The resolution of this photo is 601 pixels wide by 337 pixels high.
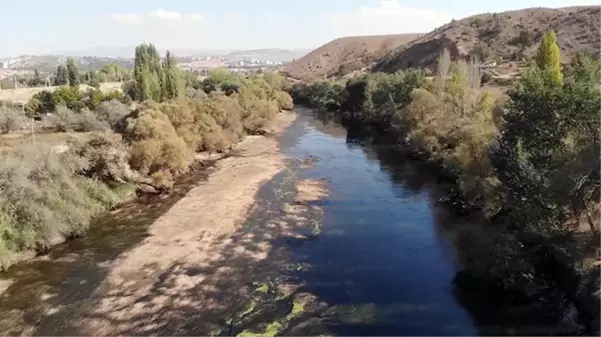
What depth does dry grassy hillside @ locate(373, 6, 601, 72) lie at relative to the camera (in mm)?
99625

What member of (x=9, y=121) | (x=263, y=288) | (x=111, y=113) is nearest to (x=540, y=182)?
(x=263, y=288)

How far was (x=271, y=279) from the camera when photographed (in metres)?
26.3

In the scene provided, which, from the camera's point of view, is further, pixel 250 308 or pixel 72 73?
pixel 72 73

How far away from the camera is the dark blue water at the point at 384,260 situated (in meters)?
21.9

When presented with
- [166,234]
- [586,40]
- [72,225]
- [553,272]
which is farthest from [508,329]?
[586,40]

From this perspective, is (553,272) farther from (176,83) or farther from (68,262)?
(176,83)

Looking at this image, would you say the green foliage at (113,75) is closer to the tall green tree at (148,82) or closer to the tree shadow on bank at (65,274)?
the tall green tree at (148,82)

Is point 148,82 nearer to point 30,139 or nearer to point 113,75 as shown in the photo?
point 30,139

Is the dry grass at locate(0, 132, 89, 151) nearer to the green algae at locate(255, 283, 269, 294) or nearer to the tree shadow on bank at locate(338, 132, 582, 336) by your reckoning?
the green algae at locate(255, 283, 269, 294)

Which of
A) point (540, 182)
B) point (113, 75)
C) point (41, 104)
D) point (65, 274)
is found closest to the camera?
point (540, 182)

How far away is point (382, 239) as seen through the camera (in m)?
31.8

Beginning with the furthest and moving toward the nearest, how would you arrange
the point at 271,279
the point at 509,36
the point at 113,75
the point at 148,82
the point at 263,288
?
the point at 113,75, the point at 509,36, the point at 148,82, the point at 271,279, the point at 263,288

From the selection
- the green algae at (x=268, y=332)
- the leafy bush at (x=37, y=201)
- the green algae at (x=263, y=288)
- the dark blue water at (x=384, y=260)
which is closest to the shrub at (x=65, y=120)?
the leafy bush at (x=37, y=201)

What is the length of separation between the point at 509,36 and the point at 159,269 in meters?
111
